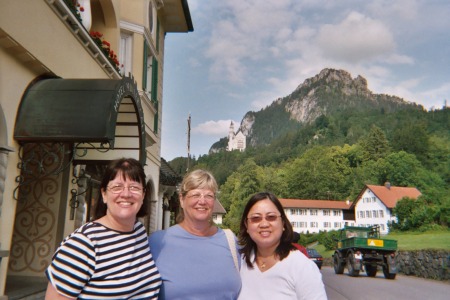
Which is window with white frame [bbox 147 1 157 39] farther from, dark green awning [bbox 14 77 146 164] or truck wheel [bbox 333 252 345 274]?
truck wheel [bbox 333 252 345 274]

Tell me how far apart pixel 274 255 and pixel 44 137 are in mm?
3268

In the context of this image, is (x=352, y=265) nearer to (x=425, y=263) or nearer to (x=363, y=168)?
(x=425, y=263)

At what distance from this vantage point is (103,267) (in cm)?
221

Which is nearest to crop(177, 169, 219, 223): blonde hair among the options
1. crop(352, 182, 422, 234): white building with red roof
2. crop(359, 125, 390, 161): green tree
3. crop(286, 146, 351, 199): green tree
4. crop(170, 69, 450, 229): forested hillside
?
crop(170, 69, 450, 229): forested hillside

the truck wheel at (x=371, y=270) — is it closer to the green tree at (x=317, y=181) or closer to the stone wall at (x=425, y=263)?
the stone wall at (x=425, y=263)

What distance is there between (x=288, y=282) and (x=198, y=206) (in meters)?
0.77

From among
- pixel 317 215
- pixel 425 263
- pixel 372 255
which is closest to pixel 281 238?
pixel 372 255

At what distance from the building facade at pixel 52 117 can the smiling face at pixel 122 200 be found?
86cm

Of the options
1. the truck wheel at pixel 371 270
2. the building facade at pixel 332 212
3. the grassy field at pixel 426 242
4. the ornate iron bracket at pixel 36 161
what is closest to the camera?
the ornate iron bracket at pixel 36 161

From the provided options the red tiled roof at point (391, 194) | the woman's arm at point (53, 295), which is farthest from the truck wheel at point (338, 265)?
the red tiled roof at point (391, 194)

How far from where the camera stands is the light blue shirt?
2.53m

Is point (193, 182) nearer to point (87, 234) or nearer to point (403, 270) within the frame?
point (87, 234)

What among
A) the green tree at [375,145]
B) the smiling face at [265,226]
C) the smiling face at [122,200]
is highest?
the green tree at [375,145]

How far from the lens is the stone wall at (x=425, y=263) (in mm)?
17188
